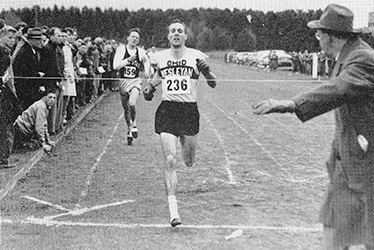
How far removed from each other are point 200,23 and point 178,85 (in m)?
15.0

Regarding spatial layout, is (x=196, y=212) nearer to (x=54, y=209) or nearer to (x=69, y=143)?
(x=54, y=209)

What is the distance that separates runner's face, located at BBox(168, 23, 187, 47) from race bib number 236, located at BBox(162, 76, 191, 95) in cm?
35

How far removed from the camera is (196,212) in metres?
6.91

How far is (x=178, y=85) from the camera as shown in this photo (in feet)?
22.6

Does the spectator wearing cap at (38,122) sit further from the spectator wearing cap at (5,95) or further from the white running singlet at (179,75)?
the white running singlet at (179,75)

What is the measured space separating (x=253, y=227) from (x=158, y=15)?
1729 centimetres

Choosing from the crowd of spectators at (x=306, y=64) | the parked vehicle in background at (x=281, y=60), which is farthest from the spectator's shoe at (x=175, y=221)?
the parked vehicle in background at (x=281, y=60)

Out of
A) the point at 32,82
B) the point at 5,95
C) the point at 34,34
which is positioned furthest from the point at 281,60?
the point at 5,95

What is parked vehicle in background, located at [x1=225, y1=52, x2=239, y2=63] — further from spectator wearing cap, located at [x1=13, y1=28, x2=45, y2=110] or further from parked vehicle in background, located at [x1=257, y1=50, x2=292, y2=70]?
spectator wearing cap, located at [x1=13, y1=28, x2=45, y2=110]

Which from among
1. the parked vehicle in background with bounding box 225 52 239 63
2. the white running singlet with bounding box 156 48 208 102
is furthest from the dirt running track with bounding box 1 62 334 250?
the parked vehicle in background with bounding box 225 52 239 63

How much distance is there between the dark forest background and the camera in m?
23.1

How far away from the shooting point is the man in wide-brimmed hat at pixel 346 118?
3.56m

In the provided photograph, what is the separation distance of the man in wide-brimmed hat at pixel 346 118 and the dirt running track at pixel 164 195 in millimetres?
1832

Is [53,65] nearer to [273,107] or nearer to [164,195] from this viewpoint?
[164,195]
